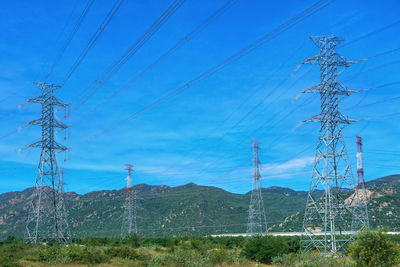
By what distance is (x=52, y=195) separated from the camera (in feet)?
157

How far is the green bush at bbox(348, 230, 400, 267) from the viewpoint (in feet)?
89.6

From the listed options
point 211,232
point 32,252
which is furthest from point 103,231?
point 32,252

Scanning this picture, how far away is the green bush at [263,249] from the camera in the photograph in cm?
4041

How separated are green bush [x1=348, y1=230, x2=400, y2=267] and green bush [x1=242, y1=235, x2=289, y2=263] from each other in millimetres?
12900

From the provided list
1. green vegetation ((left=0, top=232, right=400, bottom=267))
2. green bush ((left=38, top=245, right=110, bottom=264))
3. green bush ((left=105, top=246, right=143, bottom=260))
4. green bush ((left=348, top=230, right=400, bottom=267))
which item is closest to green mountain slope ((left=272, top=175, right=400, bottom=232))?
green vegetation ((left=0, top=232, right=400, bottom=267))

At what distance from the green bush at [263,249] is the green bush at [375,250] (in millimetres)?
12900

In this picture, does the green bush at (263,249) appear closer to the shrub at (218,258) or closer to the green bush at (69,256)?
the shrub at (218,258)

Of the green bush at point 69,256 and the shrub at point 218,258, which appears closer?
the green bush at point 69,256

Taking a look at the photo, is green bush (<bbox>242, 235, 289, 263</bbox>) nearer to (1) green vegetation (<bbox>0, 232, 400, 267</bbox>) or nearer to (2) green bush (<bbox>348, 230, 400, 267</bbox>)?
(1) green vegetation (<bbox>0, 232, 400, 267</bbox>)

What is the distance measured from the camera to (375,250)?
27656 millimetres

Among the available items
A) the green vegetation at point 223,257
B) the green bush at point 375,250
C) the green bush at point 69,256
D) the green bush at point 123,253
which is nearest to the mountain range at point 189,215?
the green vegetation at point 223,257

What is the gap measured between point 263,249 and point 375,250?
601 inches

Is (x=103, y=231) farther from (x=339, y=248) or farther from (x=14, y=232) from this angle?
(x=339, y=248)

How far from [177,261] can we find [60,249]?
1102 cm
